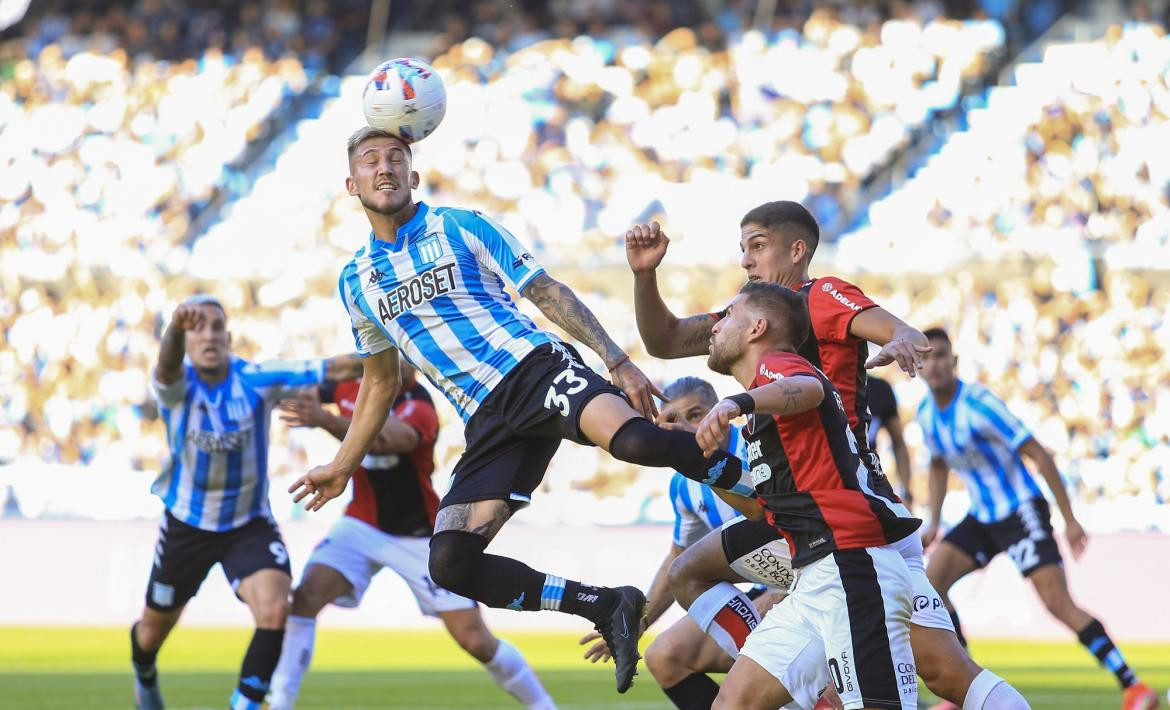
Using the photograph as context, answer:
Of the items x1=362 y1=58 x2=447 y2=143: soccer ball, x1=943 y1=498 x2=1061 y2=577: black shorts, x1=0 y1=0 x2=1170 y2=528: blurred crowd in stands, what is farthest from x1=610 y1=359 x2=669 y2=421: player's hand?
x1=0 y1=0 x2=1170 y2=528: blurred crowd in stands

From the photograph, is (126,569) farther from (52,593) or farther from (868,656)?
(868,656)

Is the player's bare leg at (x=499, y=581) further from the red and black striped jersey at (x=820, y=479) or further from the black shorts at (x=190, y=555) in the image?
the black shorts at (x=190, y=555)

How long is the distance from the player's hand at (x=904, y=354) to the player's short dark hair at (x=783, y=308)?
0.30 meters

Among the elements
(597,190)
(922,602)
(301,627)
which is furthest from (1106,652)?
(597,190)

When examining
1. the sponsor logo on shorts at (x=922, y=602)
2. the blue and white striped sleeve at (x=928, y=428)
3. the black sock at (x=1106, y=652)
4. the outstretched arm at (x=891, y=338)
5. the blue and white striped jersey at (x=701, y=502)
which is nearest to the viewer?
the outstretched arm at (x=891, y=338)

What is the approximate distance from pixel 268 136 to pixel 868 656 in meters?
19.9

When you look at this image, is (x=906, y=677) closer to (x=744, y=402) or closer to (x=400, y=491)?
(x=744, y=402)

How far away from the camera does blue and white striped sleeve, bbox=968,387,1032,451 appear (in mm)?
9992

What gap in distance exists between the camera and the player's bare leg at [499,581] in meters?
5.68

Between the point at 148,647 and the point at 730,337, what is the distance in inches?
192

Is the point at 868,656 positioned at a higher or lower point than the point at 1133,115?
lower

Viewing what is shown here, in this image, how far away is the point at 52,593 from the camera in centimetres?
1628

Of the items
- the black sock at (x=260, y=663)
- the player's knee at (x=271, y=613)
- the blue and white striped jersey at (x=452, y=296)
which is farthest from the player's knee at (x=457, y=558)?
the player's knee at (x=271, y=613)

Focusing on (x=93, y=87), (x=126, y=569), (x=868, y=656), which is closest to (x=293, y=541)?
(x=126, y=569)
